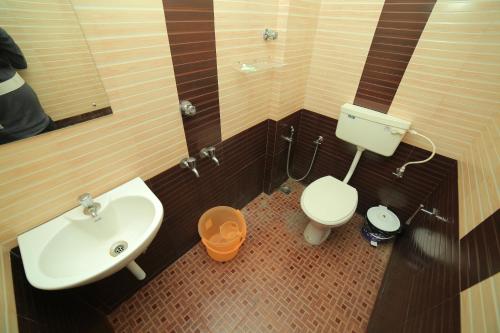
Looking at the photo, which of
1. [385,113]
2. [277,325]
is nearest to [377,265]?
[277,325]

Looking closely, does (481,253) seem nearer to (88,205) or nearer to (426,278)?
(426,278)

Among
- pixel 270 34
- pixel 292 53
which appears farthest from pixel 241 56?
pixel 292 53

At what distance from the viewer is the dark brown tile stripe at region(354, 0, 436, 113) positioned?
1194mm

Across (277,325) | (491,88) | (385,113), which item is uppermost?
(491,88)

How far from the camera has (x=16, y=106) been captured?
0.68 meters

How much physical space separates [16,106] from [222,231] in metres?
1.45

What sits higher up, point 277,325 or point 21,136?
point 21,136

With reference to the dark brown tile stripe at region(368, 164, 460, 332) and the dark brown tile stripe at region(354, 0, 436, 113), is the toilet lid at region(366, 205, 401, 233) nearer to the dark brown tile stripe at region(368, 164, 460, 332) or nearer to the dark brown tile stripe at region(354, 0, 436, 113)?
the dark brown tile stripe at region(368, 164, 460, 332)

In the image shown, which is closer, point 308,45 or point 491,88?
point 491,88

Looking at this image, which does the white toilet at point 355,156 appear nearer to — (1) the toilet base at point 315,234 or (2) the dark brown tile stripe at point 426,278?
(1) the toilet base at point 315,234

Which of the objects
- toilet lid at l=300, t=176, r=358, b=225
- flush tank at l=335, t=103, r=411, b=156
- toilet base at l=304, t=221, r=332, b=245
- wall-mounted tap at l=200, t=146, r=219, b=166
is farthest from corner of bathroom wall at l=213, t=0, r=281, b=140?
toilet base at l=304, t=221, r=332, b=245

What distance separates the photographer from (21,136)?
0.70 m

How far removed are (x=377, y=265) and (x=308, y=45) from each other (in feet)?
5.80

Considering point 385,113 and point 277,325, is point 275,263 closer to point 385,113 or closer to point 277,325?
point 277,325
